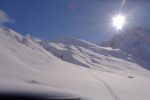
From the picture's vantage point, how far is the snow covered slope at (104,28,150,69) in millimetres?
119050

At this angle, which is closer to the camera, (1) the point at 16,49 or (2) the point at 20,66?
(2) the point at 20,66

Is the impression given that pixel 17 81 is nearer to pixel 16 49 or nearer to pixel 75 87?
pixel 75 87

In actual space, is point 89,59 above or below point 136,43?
below

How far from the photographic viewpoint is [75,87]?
893 centimetres

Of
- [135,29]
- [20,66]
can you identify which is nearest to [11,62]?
[20,66]

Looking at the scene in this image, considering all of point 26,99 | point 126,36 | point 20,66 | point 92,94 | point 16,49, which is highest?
point 126,36

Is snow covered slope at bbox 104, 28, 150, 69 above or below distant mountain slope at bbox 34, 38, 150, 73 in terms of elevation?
above

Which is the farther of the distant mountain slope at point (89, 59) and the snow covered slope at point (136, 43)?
→ the snow covered slope at point (136, 43)

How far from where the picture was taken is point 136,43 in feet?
453

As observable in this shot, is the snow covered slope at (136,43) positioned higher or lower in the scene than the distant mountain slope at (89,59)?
higher

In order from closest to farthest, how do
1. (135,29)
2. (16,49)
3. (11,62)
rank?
1. (11,62)
2. (16,49)
3. (135,29)

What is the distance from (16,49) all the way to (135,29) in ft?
531

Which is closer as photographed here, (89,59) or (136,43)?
(89,59)

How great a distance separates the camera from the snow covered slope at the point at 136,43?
4687 inches
